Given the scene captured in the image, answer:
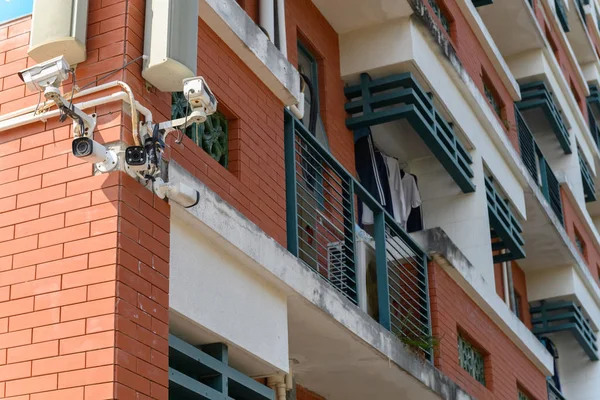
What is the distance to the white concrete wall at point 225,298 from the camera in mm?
6934

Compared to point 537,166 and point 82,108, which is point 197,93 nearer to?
point 82,108

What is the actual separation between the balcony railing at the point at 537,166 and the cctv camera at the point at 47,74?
12568 mm

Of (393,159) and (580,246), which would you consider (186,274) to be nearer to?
(393,159)

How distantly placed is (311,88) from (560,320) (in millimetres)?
9618

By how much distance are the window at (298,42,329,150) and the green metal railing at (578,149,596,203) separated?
12858 millimetres

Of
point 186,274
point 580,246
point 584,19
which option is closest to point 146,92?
point 186,274

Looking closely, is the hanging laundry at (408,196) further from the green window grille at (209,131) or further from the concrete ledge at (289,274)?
the green window grille at (209,131)

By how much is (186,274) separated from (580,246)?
17693 mm

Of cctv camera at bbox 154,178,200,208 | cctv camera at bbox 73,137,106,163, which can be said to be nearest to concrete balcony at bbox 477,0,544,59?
cctv camera at bbox 154,178,200,208

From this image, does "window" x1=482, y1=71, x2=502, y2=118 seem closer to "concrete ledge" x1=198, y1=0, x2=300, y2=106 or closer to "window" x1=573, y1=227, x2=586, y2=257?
"window" x1=573, y1=227, x2=586, y2=257

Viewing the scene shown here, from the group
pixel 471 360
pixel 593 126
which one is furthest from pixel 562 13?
pixel 471 360

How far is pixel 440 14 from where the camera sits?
1492cm

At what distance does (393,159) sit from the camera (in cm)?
1370

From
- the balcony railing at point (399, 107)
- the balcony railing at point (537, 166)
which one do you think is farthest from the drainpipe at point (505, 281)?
the balcony railing at point (399, 107)
